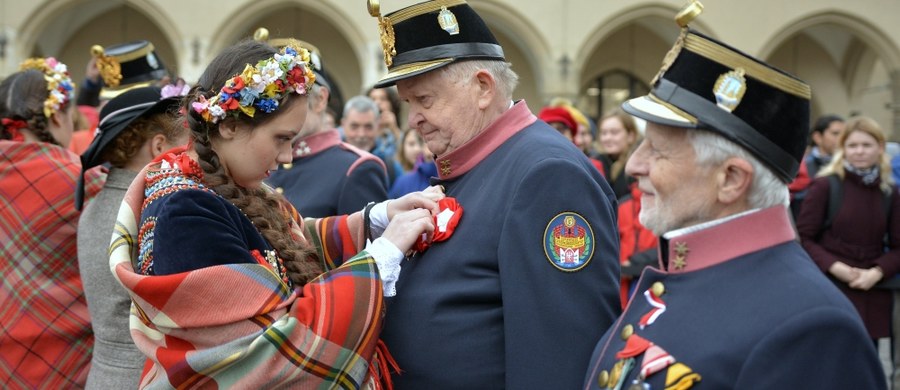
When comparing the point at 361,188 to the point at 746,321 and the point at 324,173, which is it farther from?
the point at 746,321

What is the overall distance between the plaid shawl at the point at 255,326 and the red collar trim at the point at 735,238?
80 cm

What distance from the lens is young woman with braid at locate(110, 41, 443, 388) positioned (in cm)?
209

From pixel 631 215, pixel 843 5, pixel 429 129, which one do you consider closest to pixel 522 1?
pixel 843 5

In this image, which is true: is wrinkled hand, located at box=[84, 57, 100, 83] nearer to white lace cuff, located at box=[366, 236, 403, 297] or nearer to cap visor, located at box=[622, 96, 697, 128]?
white lace cuff, located at box=[366, 236, 403, 297]

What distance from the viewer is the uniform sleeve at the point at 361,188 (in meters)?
4.18

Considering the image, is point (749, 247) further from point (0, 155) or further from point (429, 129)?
point (0, 155)

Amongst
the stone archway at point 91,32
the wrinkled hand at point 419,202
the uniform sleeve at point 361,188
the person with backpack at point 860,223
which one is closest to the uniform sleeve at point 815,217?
the person with backpack at point 860,223

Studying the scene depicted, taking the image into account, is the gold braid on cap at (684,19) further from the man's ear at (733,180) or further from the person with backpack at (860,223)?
the person with backpack at (860,223)

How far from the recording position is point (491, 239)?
7.39 ft

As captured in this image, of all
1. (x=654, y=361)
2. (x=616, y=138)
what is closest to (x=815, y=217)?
(x=616, y=138)

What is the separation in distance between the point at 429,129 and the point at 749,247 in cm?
107

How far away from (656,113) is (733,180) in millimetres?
195

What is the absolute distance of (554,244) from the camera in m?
2.13

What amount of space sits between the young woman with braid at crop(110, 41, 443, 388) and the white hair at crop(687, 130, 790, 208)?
0.85 meters
